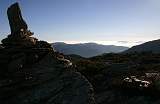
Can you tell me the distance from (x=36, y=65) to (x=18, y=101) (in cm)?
362

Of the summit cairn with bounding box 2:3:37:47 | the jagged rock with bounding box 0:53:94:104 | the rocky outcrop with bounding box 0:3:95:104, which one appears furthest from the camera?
the summit cairn with bounding box 2:3:37:47

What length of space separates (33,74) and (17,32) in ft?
13.6

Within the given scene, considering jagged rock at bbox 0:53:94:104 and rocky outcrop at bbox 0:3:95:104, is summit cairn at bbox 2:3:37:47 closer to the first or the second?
rocky outcrop at bbox 0:3:95:104

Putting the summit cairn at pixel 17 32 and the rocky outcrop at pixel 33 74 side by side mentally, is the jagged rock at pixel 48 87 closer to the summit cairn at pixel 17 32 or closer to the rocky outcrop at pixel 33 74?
the rocky outcrop at pixel 33 74

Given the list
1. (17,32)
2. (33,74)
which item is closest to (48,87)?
(33,74)

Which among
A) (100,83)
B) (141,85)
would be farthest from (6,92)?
(100,83)

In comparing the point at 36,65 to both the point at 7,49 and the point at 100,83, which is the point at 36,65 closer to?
the point at 7,49

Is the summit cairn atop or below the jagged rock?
atop

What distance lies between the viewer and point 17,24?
88.1 feet

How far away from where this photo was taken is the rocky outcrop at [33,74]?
23.8 metres

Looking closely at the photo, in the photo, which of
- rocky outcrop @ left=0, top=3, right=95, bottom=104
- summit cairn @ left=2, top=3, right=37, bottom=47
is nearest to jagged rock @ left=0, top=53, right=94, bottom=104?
rocky outcrop @ left=0, top=3, right=95, bottom=104

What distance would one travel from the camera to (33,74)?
24734mm

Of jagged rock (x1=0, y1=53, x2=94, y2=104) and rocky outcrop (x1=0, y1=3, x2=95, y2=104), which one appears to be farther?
rocky outcrop (x1=0, y1=3, x2=95, y2=104)

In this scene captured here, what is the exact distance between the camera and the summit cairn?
26.0m
